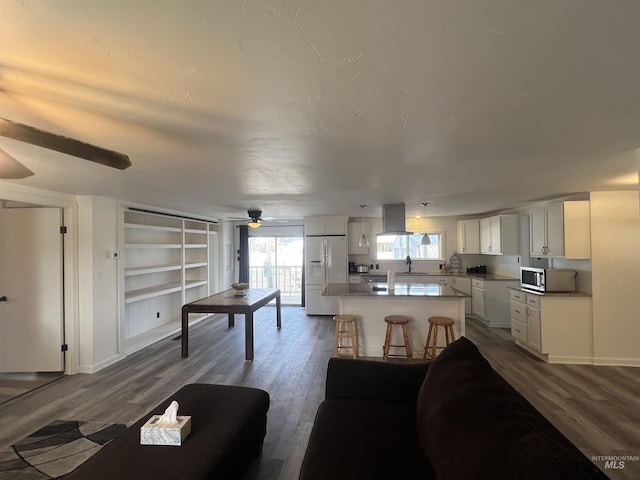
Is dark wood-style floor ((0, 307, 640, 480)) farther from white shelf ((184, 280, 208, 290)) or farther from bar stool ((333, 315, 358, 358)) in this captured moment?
white shelf ((184, 280, 208, 290))

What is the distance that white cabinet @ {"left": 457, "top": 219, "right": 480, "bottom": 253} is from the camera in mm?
6738

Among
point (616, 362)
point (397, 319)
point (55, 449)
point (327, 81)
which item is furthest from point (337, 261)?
point (327, 81)

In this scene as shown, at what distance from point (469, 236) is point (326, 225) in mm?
3130

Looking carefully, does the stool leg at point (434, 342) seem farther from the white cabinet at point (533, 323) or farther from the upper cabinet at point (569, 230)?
the upper cabinet at point (569, 230)

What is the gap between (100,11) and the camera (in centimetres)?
93

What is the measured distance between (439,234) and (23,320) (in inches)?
296

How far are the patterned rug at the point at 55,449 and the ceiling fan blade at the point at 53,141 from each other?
2.32 metres

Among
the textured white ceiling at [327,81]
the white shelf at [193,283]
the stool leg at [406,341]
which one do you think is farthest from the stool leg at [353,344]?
the white shelf at [193,283]

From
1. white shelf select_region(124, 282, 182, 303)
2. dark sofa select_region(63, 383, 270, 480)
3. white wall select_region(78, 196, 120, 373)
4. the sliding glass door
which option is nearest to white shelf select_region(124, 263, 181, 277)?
white shelf select_region(124, 282, 182, 303)

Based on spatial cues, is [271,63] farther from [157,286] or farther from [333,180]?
[157,286]

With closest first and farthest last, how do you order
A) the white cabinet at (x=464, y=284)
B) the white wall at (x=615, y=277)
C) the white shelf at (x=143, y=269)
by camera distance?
the white wall at (x=615, y=277)
the white shelf at (x=143, y=269)
the white cabinet at (x=464, y=284)

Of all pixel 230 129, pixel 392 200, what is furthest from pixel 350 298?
pixel 230 129

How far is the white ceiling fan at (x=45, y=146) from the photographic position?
1129 mm

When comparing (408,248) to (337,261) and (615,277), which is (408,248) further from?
(615,277)
